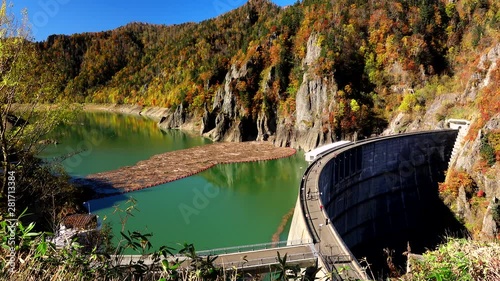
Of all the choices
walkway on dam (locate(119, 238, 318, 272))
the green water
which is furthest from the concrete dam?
the green water

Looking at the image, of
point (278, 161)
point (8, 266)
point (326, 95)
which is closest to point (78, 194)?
point (278, 161)

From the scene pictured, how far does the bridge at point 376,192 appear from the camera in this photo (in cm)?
2248

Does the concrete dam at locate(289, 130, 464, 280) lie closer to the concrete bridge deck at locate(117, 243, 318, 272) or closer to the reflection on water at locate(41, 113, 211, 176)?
the concrete bridge deck at locate(117, 243, 318, 272)

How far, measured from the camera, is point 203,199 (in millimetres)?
34062

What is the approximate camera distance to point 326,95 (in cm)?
5456

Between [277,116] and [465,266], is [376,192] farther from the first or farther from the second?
[277,116]

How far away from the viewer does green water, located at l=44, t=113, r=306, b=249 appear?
84.1 feet

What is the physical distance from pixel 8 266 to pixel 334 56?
5665 centimetres

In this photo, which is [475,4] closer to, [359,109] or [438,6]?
[438,6]

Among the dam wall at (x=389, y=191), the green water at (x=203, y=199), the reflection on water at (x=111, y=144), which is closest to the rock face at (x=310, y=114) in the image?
the green water at (x=203, y=199)

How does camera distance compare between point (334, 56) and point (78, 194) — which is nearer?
point (78, 194)

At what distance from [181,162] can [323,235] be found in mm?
35106

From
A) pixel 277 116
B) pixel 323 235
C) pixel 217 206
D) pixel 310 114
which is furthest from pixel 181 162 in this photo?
pixel 323 235

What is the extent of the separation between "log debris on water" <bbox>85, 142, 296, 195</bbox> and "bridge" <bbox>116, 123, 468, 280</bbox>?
784 inches
